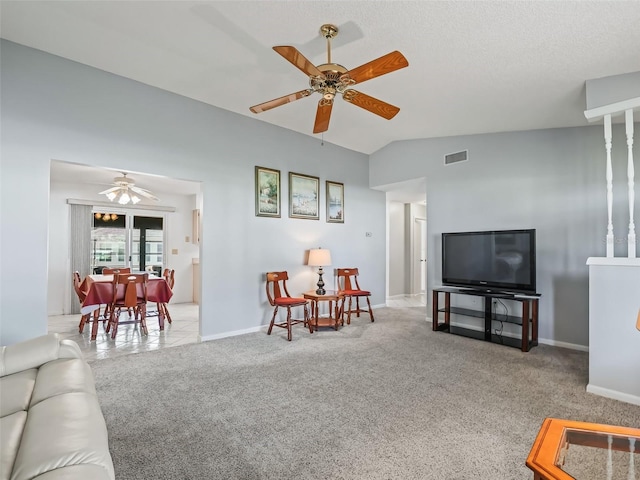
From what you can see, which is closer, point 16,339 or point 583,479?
point 583,479

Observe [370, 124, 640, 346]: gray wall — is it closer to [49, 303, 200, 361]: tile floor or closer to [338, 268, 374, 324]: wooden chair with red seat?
[338, 268, 374, 324]: wooden chair with red seat

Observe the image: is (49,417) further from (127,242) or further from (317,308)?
(127,242)

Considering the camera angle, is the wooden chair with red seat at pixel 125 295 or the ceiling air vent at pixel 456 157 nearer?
the wooden chair with red seat at pixel 125 295

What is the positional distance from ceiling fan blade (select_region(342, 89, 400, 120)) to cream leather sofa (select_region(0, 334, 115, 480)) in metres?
2.64

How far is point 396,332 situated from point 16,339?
4175 millimetres

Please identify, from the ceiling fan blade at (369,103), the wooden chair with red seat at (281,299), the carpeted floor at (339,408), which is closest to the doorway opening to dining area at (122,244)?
the wooden chair with red seat at (281,299)

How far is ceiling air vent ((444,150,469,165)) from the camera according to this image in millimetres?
4988

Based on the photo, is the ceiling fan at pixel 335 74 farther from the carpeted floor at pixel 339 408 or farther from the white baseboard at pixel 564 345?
the white baseboard at pixel 564 345

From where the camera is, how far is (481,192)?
15.8ft

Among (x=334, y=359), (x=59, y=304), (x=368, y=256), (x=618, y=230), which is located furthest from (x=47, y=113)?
(x=618, y=230)

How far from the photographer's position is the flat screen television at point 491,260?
13.1ft

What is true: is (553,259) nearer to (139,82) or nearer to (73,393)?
(73,393)

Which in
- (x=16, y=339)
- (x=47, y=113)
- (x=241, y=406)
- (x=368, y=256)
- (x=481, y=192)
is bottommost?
(x=241, y=406)

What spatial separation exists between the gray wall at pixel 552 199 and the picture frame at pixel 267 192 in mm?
2647
